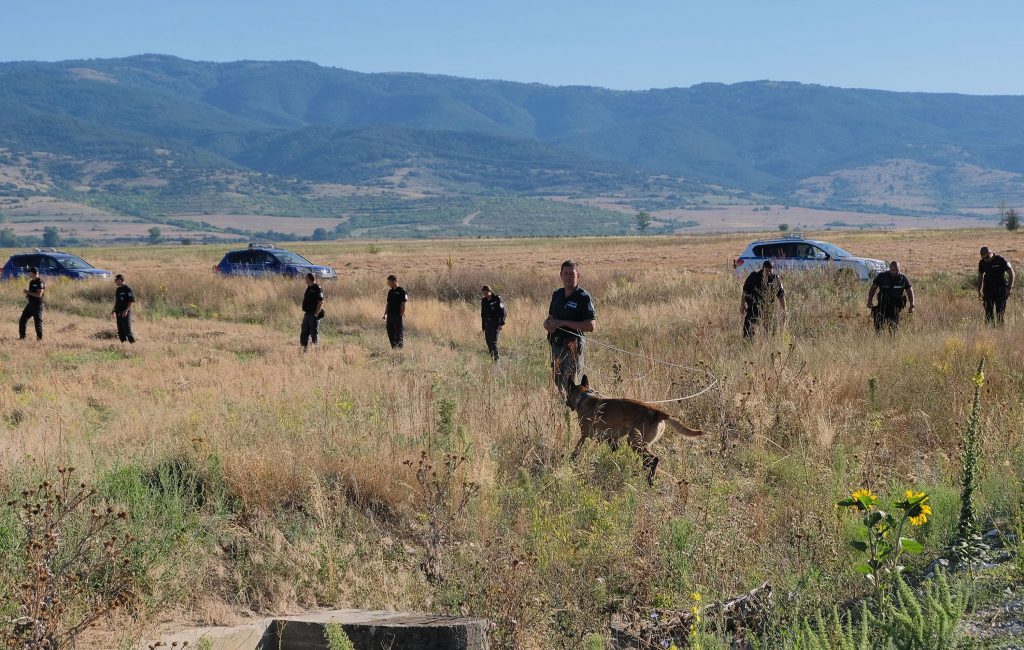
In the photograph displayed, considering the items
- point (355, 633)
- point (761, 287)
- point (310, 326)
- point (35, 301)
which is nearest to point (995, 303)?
point (761, 287)

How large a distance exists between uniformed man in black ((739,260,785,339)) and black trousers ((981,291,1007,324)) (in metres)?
3.01

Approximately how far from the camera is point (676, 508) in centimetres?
620

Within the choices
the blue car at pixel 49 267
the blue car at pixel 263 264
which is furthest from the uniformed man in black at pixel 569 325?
the blue car at pixel 49 267

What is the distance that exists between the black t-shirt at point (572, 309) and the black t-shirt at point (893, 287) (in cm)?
576

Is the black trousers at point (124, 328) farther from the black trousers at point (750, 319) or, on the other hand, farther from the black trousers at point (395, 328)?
the black trousers at point (750, 319)

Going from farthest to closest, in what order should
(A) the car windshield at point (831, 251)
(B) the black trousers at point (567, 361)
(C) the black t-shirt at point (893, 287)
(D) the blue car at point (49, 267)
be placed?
(D) the blue car at point (49, 267) < (A) the car windshield at point (831, 251) < (C) the black t-shirt at point (893, 287) < (B) the black trousers at point (567, 361)

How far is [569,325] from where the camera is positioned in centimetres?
907

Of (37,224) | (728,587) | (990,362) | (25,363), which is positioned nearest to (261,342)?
(25,363)

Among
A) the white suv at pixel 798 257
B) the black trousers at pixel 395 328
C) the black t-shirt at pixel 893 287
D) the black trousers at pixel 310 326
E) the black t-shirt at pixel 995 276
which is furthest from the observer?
the white suv at pixel 798 257

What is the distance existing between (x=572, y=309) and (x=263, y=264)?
2379cm

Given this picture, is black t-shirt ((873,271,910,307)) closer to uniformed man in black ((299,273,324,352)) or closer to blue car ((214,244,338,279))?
uniformed man in black ((299,273,324,352))

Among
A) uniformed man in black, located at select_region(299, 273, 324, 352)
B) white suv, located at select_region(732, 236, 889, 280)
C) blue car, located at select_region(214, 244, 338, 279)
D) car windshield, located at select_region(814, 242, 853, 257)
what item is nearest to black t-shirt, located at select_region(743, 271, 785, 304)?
uniformed man in black, located at select_region(299, 273, 324, 352)

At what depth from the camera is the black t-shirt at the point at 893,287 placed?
1316cm

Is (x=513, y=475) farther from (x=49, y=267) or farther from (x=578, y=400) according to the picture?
(x=49, y=267)
